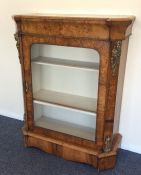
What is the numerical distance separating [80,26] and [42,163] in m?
1.14

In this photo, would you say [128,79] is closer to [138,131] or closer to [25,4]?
[138,131]

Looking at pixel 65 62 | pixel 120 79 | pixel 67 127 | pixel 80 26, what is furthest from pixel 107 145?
pixel 80 26

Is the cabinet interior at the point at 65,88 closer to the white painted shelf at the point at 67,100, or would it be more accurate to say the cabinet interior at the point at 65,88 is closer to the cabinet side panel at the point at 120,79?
the white painted shelf at the point at 67,100

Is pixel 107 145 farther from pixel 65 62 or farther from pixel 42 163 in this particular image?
pixel 65 62

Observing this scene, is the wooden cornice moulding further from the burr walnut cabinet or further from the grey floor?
the grey floor

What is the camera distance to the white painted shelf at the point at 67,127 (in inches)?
71.4

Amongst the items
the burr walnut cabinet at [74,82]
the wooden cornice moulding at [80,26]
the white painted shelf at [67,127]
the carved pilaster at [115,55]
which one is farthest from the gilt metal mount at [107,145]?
the wooden cornice moulding at [80,26]

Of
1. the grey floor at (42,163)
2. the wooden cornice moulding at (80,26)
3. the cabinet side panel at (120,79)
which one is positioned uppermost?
the wooden cornice moulding at (80,26)

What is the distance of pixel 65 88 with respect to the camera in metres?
2.00

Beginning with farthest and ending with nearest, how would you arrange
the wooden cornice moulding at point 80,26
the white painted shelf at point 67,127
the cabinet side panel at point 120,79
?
1. the white painted shelf at point 67,127
2. the cabinet side panel at point 120,79
3. the wooden cornice moulding at point 80,26

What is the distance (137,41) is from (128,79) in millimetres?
310

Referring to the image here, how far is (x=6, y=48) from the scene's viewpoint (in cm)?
221

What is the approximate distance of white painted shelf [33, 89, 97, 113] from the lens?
1.77 m

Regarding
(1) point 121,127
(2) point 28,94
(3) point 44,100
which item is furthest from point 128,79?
(2) point 28,94
